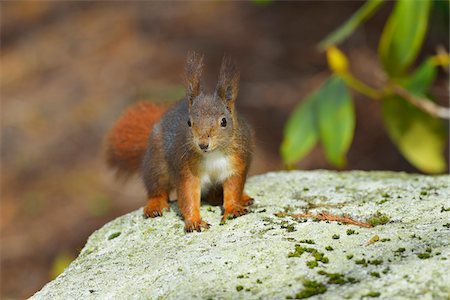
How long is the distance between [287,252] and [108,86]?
547cm

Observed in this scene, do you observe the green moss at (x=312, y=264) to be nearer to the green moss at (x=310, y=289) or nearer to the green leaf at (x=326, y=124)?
the green moss at (x=310, y=289)

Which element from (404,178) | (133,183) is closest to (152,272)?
(404,178)

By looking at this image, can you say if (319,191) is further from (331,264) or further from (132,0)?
(132,0)

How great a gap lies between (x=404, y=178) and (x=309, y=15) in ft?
13.7

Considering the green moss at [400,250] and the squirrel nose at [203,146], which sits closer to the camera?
Answer: the green moss at [400,250]

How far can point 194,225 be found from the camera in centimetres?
278

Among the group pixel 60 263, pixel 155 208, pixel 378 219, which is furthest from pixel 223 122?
pixel 60 263

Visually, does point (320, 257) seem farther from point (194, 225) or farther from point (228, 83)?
point (228, 83)

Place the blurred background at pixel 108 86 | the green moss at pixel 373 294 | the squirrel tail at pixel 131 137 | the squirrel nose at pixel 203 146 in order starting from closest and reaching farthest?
the green moss at pixel 373 294 → the squirrel nose at pixel 203 146 → the squirrel tail at pixel 131 137 → the blurred background at pixel 108 86

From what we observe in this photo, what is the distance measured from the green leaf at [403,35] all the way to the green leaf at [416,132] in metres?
0.23

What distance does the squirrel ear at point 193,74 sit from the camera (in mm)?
3026

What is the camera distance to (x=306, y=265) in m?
2.15

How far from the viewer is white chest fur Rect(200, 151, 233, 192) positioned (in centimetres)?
308

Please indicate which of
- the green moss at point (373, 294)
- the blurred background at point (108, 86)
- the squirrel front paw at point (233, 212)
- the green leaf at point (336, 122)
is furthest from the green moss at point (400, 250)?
the blurred background at point (108, 86)
